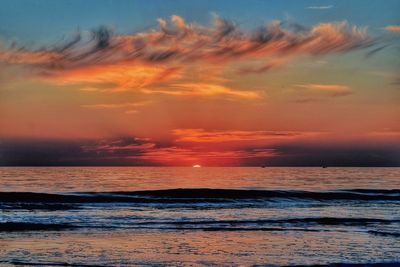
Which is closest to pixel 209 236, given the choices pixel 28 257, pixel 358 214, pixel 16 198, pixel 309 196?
pixel 28 257

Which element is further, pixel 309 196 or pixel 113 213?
pixel 309 196

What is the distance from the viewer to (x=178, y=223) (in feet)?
84.2

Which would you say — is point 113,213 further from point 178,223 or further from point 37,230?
point 37,230

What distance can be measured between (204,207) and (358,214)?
10.3 m

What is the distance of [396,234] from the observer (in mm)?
21688

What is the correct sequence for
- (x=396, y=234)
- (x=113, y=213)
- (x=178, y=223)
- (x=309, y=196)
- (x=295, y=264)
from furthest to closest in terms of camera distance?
(x=309, y=196) < (x=113, y=213) < (x=178, y=223) < (x=396, y=234) < (x=295, y=264)

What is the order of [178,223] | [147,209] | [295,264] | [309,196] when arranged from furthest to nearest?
[309,196] < [147,209] < [178,223] < [295,264]

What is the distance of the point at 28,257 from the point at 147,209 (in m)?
18.5

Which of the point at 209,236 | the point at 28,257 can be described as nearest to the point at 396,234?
the point at 209,236

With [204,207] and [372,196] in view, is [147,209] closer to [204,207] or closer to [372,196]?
[204,207]

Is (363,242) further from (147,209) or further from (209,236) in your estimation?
(147,209)

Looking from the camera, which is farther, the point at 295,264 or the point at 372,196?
the point at 372,196

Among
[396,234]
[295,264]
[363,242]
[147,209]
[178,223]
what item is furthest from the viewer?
[147,209]

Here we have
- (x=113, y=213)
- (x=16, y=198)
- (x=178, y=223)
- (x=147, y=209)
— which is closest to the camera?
(x=178, y=223)
